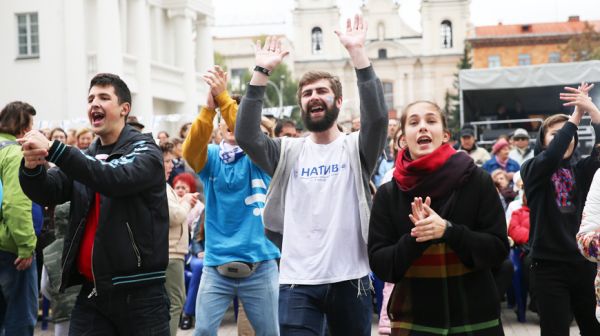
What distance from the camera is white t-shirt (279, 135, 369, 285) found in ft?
17.2

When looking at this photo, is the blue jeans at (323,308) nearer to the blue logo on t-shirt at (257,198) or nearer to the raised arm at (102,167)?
the raised arm at (102,167)

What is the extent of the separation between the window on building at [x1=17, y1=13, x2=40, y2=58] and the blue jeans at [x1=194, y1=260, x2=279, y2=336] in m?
33.3

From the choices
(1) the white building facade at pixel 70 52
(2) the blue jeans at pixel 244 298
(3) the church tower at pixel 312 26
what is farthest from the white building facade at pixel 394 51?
(2) the blue jeans at pixel 244 298

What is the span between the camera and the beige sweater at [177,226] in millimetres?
8008

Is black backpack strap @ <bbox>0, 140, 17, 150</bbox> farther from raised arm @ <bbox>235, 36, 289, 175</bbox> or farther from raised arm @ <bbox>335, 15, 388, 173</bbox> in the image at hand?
raised arm @ <bbox>335, 15, 388, 173</bbox>

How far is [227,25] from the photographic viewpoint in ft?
383

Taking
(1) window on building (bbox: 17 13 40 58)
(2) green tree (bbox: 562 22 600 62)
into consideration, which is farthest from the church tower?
(1) window on building (bbox: 17 13 40 58)

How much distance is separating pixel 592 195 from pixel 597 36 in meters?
60.3

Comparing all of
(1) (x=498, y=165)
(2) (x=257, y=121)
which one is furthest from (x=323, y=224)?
(1) (x=498, y=165)

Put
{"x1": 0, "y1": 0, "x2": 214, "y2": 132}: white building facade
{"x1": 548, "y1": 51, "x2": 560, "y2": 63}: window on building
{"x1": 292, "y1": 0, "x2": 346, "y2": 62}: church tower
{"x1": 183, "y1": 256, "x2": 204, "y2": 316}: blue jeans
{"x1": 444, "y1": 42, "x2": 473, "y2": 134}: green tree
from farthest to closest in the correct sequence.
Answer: {"x1": 292, "y1": 0, "x2": 346, "y2": 62}: church tower → {"x1": 548, "y1": 51, "x2": 560, "y2": 63}: window on building → {"x1": 444, "y1": 42, "x2": 473, "y2": 134}: green tree → {"x1": 0, "y1": 0, "x2": 214, "y2": 132}: white building facade → {"x1": 183, "y1": 256, "x2": 204, "y2": 316}: blue jeans

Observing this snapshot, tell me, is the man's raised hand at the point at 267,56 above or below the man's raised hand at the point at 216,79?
above

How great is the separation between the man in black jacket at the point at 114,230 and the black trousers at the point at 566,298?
2.86 metres

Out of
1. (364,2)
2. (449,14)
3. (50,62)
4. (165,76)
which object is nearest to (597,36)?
(165,76)

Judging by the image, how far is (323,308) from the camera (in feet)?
17.3
